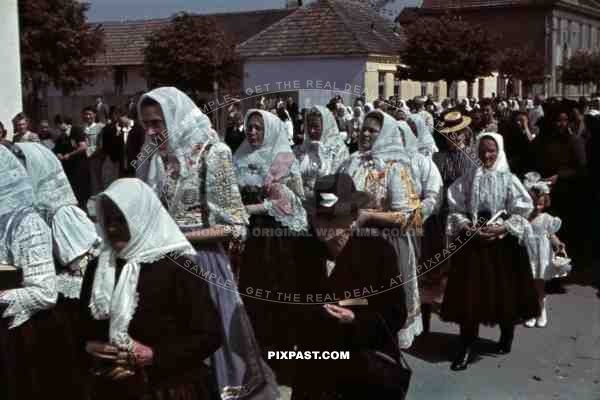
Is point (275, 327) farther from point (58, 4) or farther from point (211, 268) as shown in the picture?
point (58, 4)

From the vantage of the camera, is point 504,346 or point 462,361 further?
point 504,346

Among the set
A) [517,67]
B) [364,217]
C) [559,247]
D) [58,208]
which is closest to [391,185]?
[364,217]

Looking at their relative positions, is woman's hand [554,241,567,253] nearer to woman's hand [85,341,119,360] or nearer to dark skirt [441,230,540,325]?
dark skirt [441,230,540,325]

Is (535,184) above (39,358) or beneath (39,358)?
above


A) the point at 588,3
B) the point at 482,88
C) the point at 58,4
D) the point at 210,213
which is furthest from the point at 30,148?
Result: the point at 588,3

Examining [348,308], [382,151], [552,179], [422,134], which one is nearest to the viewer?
[348,308]

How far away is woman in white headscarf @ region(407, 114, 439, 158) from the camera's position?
6.79 metres

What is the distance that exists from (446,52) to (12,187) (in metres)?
14.4

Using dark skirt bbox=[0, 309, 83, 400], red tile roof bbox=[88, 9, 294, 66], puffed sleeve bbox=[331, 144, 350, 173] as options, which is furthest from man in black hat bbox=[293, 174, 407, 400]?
red tile roof bbox=[88, 9, 294, 66]

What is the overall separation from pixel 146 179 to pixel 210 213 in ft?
1.28

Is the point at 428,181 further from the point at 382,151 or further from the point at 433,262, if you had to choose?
the point at 382,151

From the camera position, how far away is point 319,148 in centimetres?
645

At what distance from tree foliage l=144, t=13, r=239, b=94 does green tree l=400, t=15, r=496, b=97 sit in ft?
11.4

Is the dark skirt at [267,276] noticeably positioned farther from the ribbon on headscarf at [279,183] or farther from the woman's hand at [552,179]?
the woman's hand at [552,179]
